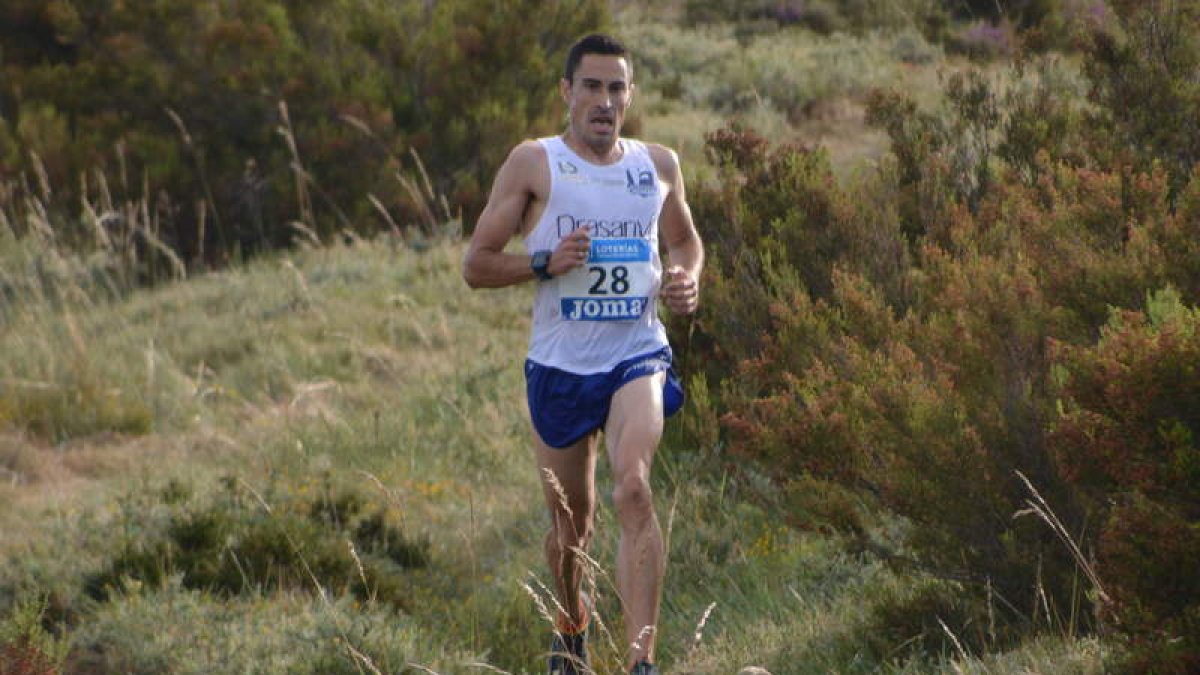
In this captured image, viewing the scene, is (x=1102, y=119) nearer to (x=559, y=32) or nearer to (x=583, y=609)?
(x=583, y=609)

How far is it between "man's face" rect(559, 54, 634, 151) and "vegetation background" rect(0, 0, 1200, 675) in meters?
1.10

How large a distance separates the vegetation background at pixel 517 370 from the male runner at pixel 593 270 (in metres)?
0.56

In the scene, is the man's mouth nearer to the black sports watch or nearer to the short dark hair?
the short dark hair

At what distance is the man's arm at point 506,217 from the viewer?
228 inches

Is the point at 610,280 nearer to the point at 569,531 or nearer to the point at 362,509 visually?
the point at 569,531

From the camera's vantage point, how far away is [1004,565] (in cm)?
540

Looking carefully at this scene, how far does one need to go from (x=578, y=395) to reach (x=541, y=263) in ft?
1.55

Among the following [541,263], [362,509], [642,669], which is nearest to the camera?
[642,669]

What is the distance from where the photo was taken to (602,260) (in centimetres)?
570

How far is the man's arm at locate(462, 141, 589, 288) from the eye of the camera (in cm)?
580

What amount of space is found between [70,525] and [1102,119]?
523cm

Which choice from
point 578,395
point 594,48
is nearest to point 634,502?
point 578,395

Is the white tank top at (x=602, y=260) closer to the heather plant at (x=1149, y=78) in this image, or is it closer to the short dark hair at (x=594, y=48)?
the short dark hair at (x=594, y=48)

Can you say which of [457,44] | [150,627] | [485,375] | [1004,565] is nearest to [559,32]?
[457,44]
